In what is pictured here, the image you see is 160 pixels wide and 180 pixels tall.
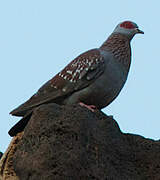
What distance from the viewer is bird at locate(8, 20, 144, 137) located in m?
7.47

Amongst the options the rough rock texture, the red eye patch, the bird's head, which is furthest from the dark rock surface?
the red eye patch

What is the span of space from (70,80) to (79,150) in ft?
7.61

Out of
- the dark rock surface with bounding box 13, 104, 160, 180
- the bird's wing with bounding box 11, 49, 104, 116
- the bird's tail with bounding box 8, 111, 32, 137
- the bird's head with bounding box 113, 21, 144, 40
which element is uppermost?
the bird's head with bounding box 113, 21, 144, 40

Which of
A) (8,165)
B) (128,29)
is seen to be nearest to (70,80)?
(128,29)

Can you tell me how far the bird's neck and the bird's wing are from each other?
0.94ft

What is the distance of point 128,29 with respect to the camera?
8469 mm

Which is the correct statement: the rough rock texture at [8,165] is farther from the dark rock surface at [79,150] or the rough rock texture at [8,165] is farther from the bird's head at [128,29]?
the bird's head at [128,29]

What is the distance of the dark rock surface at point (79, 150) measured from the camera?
5473 millimetres

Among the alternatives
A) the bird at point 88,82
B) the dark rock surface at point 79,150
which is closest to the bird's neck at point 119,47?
the bird at point 88,82

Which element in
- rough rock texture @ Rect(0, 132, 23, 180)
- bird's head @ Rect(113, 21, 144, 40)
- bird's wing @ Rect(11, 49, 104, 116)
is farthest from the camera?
bird's head @ Rect(113, 21, 144, 40)

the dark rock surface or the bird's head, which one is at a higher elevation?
the bird's head

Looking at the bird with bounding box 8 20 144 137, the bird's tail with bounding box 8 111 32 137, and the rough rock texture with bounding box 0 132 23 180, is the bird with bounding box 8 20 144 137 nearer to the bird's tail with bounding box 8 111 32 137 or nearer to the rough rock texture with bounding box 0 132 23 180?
the bird's tail with bounding box 8 111 32 137

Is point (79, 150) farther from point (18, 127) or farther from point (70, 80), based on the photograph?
point (70, 80)

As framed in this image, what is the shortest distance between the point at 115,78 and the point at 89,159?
2147mm
